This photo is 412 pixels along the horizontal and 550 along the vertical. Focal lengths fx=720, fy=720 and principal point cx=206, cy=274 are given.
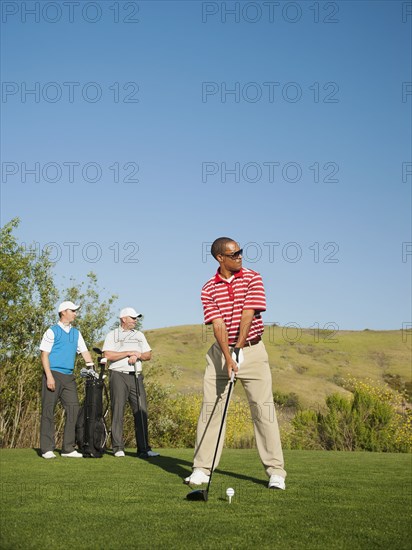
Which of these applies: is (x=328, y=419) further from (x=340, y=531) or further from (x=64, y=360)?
(x=340, y=531)

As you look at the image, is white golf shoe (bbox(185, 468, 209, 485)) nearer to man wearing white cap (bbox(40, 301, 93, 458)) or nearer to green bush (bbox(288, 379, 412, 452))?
man wearing white cap (bbox(40, 301, 93, 458))

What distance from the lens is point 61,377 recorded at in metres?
9.88

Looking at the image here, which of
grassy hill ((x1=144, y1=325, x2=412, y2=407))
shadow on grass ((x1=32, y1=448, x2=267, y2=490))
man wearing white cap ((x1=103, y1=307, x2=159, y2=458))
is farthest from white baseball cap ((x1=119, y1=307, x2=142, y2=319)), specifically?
grassy hill ((x1=144, y1=325, x2=412, y2=407))

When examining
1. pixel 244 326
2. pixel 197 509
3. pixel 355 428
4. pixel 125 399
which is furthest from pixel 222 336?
pixel 355 428

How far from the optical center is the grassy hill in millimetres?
55375

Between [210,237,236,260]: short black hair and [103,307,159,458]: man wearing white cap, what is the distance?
4.02m

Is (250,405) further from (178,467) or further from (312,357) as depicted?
(312,357)

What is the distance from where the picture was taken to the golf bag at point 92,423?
31.3ft

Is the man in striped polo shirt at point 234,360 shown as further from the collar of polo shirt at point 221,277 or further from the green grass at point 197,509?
the green grass at point 197,509

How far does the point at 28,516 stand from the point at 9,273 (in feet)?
35.6

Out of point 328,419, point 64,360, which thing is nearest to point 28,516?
point 64,360

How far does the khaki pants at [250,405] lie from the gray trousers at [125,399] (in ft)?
12.1

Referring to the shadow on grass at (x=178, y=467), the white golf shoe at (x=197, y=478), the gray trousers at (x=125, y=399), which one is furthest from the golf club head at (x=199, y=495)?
the gray trousers at (x=125, y=399)

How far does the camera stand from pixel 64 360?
389 inches
